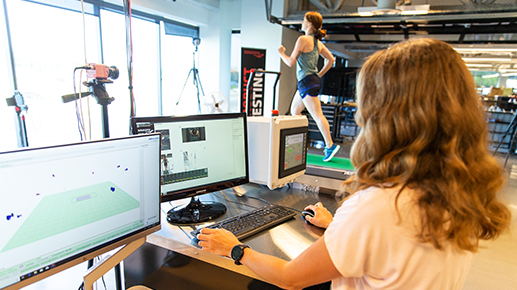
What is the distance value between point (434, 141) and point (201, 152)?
0.86 metres

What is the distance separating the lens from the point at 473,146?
640 mm

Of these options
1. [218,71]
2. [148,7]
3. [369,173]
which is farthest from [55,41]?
[369,173]

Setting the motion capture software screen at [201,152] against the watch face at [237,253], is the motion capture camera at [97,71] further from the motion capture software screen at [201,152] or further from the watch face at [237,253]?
the watch face at [237,253]

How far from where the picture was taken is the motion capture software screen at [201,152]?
114cm

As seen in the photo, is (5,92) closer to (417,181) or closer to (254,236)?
(254,236)

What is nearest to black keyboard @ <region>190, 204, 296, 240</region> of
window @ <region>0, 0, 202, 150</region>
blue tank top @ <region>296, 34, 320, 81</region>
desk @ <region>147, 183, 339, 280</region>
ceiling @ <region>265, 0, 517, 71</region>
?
desk @ <region>147, 183, 339, 280</region>

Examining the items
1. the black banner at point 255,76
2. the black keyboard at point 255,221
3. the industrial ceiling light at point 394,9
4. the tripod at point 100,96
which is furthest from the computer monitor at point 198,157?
the industrial ceiling light at point 394,9

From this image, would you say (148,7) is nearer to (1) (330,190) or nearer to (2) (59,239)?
(1) (330,190)

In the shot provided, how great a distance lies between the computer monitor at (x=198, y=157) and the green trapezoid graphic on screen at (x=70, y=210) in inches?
11.9

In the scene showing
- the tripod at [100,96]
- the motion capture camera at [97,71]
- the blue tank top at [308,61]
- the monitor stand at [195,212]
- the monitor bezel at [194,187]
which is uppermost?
the blue tank top at [308,61]

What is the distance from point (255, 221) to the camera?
1.17 m

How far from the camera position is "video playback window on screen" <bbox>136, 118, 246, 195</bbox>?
Result: 113 cm

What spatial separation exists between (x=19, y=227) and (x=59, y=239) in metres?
0.10

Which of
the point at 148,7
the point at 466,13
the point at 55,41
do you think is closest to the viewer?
the point at 466,13
